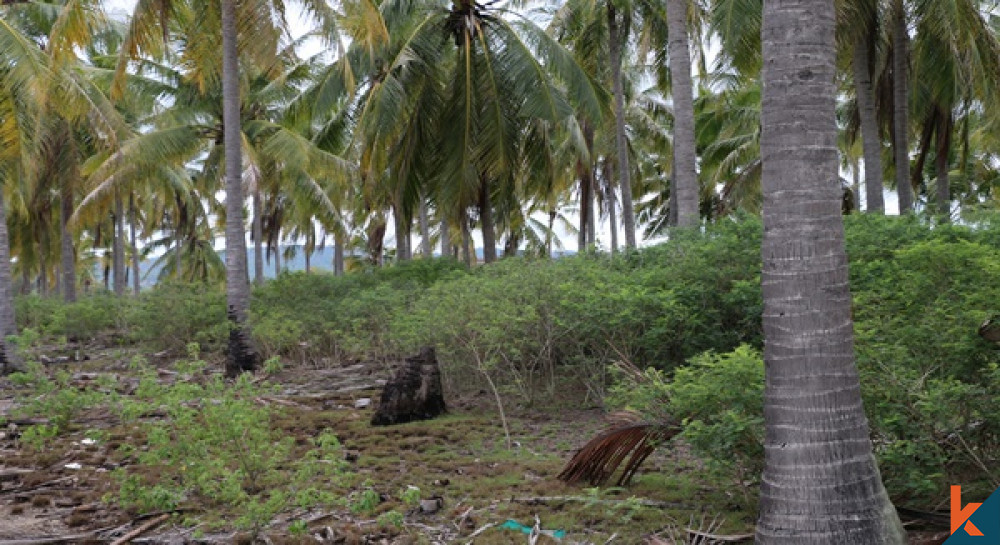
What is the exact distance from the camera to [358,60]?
16734 mm

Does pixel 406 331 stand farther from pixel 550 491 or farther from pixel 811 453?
pixel 811 453

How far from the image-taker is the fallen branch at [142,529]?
4.69 m

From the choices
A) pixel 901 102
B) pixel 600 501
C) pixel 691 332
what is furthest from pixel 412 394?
pixel 901 102

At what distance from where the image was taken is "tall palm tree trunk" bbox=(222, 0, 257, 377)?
39.9 feet

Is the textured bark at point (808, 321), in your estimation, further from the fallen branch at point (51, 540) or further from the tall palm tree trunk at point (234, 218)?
→ the tall palm tree trunk at point (234, 218)

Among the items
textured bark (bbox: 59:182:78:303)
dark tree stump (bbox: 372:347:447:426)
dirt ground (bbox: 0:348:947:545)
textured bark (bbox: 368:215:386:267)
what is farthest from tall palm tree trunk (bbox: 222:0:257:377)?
textured bark (bbox: 368:215:386:267)

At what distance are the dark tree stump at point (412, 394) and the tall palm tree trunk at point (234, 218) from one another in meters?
4.83

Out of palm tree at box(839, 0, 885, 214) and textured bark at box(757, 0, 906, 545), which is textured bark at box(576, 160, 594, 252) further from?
textured bark at box(757, 0, 906, 545)

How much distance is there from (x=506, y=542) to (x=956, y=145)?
24.1 metres

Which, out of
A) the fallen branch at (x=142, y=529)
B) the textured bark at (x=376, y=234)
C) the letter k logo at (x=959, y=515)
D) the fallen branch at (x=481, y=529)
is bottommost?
the fallen branch at (x=481, y=529)

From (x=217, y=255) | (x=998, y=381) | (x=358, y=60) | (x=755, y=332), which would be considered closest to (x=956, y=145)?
(x=358, y=60)

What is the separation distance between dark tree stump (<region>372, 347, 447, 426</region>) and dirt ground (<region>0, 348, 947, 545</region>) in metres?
0.22

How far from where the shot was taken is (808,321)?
354 centimetres

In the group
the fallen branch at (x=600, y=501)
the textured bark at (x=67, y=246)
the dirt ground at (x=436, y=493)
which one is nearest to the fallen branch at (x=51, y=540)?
the dirt ground at (x=436, y=493)
